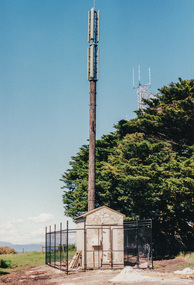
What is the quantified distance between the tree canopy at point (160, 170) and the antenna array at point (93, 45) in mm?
6253

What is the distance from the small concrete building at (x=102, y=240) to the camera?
65.3 ft

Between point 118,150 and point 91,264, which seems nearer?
point 91,264

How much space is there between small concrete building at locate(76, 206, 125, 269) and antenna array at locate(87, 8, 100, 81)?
36.7 feet

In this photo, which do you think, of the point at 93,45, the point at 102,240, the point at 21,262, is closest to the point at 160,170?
the point at 102,240

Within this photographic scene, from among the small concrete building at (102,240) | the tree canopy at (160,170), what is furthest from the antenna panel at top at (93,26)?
the small concrete building at (102,240)

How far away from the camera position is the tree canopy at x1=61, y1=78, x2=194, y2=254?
24.7 metres

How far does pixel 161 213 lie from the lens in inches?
1072

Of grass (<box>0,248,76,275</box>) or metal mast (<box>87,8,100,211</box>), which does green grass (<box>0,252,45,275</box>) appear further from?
metal mast (<box>87,8,100,211</box>)

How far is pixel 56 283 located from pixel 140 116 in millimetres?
18971

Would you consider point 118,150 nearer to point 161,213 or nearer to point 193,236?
point 161,213

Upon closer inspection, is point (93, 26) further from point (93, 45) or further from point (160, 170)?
point (160, 170)

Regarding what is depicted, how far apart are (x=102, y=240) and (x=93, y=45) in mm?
15256

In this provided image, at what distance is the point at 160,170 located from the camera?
25172 millimetres

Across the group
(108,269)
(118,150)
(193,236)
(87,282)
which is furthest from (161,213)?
(87,282)
